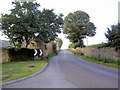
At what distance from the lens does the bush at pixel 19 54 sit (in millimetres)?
16266

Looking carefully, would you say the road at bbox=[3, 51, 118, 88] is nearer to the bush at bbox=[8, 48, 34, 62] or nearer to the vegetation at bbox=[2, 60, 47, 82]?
the vegetation at bbox=[2, 60, 47, 82]

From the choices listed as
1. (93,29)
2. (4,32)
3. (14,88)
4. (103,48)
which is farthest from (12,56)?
(93,29)

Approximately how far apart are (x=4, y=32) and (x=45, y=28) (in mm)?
6899

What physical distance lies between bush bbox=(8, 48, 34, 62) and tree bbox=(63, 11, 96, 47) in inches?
637

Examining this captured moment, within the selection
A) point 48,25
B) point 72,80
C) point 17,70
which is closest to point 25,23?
point 48,25

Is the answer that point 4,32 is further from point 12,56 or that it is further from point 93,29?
point 93,29

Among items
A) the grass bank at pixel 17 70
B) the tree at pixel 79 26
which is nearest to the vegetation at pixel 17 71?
the grass bank at pixel 17 70

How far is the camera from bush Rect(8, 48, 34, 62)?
16.3 metres

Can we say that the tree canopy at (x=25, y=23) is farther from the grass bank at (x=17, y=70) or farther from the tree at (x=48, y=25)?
the grass bank at (x=17, y=70)

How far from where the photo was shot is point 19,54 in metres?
17.8

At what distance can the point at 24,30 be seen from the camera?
14602mm

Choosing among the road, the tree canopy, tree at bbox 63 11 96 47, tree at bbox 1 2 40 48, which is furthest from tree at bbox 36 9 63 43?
tree at bbox 63 11 96 47

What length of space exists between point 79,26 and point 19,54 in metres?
19.5

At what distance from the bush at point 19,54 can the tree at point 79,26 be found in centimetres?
1618
